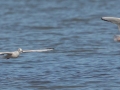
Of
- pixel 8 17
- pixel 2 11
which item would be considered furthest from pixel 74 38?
pixel 2 11

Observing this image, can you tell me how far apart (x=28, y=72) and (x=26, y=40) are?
22.2 ft

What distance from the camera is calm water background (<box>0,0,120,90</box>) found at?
18.2m

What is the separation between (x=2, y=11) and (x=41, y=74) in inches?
821

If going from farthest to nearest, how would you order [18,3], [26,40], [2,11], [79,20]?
1. [18,3]
2. [2,11]
3. [79,20]
4. [26,40]

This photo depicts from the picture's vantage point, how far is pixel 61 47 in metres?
24.5

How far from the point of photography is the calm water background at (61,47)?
717 inches

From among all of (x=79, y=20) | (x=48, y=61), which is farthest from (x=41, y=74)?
(x=79, y=20)

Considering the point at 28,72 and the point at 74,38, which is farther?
the point at 74,38

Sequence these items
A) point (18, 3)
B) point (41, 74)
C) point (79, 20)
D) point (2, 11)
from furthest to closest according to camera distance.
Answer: point (18, 3)
point (2, 11)
point (79, 20)
point (41, 74)

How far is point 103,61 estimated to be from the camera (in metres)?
21.2

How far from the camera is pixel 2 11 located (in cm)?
3972

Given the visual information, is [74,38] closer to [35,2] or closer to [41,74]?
[41,74]

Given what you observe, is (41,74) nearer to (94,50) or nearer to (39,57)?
(39,57)

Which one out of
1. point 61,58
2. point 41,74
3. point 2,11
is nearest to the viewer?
point 41,74
